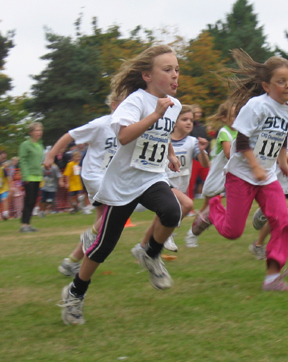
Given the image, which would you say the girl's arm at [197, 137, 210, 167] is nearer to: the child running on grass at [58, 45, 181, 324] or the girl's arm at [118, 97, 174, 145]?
the child running on grass at [58, 45, 181, 324]

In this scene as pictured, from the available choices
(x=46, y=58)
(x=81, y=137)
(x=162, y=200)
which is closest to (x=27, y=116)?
(x=46, y=58)

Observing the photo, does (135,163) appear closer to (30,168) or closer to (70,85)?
(30,168)

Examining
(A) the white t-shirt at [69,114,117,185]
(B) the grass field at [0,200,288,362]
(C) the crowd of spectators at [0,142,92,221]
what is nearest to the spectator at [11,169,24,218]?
(C) the crowd of spectators at [0,142,92,221]

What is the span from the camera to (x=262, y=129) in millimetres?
4727

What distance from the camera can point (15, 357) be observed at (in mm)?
3416

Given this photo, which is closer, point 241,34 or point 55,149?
→ point 55,149

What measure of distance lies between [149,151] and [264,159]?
1250mm

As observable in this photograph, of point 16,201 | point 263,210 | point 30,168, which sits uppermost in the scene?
point 263,210

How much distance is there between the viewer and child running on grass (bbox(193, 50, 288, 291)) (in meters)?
4.61

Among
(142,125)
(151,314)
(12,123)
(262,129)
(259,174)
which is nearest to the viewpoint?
(142,125)

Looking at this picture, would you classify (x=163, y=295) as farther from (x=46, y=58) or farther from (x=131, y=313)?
(x=46, y=58)

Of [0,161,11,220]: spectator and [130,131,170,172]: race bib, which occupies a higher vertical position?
[130,131,170,172]: race bib

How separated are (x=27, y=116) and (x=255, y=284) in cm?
2927

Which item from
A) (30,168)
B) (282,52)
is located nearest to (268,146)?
(30,168)
